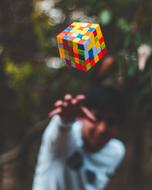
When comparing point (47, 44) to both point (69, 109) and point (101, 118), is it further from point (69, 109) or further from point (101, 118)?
point (69, 109)

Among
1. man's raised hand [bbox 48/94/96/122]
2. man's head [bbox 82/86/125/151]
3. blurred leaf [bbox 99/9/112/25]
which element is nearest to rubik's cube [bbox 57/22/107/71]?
man's raised hand [bbox 48/94/96/122]

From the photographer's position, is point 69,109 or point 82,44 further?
point 69,109

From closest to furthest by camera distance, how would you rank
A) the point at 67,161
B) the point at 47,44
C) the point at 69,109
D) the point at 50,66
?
the point at 69,109
the point at 67,161
the point at 47,44
the point at 50,66

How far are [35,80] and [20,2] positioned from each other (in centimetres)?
32

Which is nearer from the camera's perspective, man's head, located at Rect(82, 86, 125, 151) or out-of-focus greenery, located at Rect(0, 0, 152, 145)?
man's head, located at Rect(82, 86, 125, 151)

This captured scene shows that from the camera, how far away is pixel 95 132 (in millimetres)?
1577

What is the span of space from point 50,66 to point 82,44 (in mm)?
1064

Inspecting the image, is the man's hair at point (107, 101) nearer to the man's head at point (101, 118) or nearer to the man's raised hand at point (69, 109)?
the man's head at point (101, 118)

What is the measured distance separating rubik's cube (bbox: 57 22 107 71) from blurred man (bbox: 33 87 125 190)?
0.37 metres

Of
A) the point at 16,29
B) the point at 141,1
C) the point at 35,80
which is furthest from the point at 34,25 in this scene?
the point at 141,1

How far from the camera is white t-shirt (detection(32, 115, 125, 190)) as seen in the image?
1.47m

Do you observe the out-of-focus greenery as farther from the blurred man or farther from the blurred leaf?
the blurred man

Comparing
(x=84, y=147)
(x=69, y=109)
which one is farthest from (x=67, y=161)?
(x=69, y=109)

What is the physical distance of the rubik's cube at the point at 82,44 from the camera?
1.02 m
